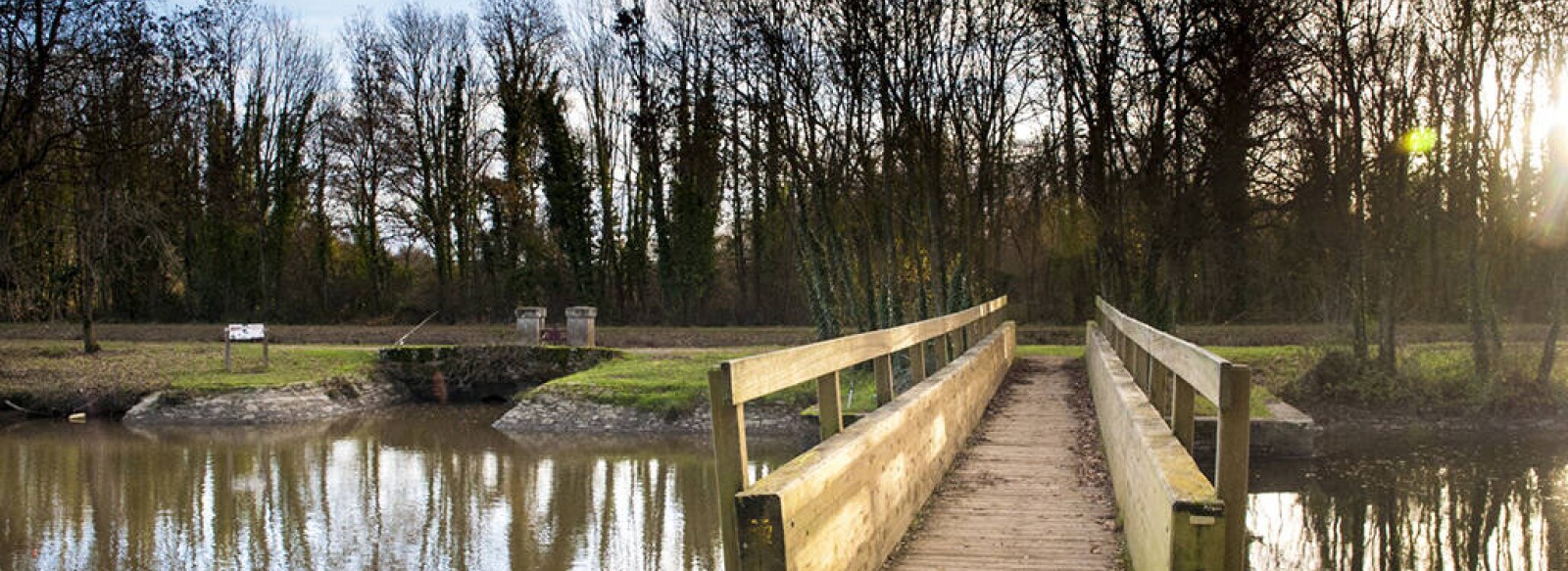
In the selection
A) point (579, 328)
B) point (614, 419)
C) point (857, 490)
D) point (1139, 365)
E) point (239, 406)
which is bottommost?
point (614, 419)

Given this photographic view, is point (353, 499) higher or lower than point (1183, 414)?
lower

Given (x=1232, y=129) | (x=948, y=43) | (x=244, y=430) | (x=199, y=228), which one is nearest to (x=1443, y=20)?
(x=1232, y=129)

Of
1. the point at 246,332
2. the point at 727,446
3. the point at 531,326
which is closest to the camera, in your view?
the point at 727,446

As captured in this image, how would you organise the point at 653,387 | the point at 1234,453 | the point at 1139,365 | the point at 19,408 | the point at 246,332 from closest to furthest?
the point at 1234,453 → the point at 1139,365 → the point at 653,387 → the point at 19,408 → the point at 246,332

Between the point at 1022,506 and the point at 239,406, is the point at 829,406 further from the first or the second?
the point at 239,406

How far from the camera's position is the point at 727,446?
4.53 metres

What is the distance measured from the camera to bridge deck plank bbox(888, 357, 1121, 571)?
6.27 meters

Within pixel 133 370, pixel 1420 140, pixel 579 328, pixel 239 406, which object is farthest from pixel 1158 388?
pixel 133 370

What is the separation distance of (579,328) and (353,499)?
15.0m

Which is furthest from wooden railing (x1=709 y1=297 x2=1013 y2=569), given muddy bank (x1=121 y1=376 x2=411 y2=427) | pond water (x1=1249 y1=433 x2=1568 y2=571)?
muddy bank (x1=121 y1=376 x2=411 y2=427)

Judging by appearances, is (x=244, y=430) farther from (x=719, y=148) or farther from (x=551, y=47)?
(x=551, y=47)

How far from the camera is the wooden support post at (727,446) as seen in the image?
4426 millimetres

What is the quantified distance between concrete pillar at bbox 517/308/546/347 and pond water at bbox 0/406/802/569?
771 cm

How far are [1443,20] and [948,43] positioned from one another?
27.1ft
